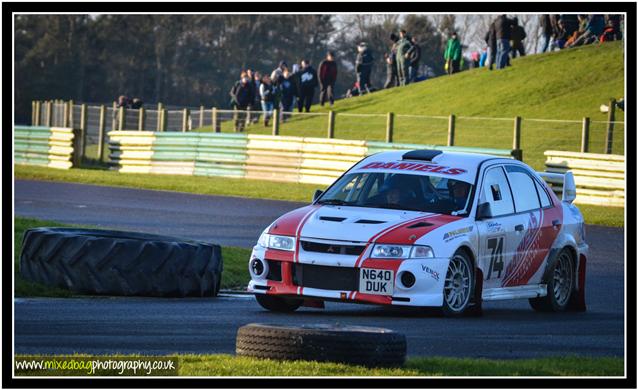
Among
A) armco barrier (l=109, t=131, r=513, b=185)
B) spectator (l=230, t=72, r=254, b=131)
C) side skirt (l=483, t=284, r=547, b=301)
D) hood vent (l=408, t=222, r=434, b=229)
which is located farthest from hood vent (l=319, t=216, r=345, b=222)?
spectator (l=230, t=72, r=254, b=131)

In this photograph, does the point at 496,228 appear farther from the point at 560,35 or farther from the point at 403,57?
the point at 560,35

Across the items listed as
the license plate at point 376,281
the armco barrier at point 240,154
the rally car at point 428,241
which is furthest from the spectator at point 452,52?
the license plate at point 376,281

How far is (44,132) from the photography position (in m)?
36.0

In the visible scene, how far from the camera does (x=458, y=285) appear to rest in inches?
429

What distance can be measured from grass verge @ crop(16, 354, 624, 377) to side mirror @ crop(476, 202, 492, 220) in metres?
3.25

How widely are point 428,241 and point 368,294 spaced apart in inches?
25.1

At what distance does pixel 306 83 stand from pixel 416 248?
100 feet

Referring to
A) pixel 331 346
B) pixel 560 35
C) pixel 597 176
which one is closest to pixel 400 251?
pixel 331 346

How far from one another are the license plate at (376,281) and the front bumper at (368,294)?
2cm

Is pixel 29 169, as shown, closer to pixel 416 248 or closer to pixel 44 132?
pixel 44 132

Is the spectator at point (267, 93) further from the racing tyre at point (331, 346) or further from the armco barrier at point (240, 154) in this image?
the racing tyre at point (331, 346)

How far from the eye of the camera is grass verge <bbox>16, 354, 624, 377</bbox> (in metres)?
7.30

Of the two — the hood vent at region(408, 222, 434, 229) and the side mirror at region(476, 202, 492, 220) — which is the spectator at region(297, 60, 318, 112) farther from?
the hood vent at region(408, 222, 434, 229)

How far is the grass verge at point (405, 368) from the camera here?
7.30 m
